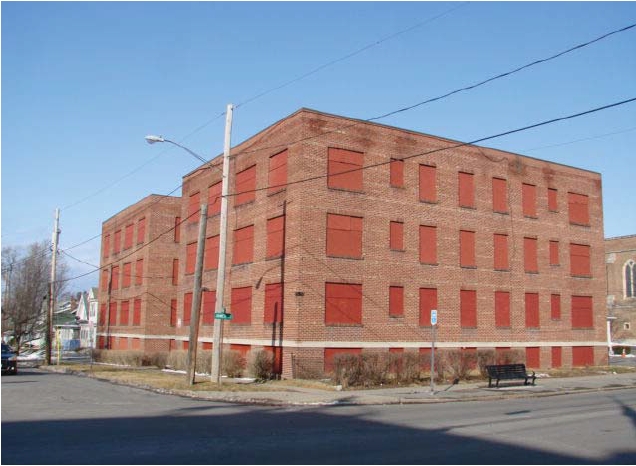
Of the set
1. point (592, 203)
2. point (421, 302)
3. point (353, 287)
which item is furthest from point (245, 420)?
point (592, 203)

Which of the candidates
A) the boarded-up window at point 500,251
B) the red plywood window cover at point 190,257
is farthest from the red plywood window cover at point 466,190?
the red plywood window cover at point 190,257

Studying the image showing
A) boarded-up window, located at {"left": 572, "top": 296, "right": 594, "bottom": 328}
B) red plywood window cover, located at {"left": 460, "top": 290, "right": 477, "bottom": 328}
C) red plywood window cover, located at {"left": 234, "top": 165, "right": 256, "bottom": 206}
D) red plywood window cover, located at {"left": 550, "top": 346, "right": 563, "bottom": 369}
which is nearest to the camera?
red plywood window cover, located at {"left": 234, "top": 165, "right": 256, "bottom": 206}

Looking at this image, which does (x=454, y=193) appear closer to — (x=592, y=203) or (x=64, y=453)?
(x=592, y=203)

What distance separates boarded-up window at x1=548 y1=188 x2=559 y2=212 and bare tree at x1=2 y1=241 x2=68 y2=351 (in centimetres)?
4537

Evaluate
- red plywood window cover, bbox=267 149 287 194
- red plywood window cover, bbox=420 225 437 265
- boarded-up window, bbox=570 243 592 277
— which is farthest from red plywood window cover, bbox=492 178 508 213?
red plywood window cover, bbox=267 149 287 194

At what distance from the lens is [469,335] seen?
35750mm

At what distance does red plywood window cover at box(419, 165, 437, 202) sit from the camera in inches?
1388

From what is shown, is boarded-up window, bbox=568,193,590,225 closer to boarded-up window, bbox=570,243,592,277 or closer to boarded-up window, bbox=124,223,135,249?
boarded-up window, bbox=570,243,592,277

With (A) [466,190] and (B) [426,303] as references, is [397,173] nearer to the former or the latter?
(A) [466,190]

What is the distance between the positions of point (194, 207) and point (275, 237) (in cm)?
1283

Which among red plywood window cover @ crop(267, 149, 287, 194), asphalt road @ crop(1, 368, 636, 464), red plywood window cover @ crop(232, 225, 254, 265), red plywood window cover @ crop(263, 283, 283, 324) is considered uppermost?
red plywood window cover @ crop(267, 149, 287, 194)

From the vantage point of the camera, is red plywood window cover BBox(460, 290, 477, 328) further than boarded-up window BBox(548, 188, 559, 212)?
No

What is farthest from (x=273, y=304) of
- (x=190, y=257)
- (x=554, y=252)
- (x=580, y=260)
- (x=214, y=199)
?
(x=580, y=260)

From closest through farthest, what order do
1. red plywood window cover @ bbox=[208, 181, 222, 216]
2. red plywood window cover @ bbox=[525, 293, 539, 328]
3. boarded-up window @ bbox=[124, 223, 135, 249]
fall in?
red plywood window cover @ bbox=[525, 293, 539, 328] < red plywood window cover @ bbox=[208, 181, 222, 216] < boarded-up window @ bbox=[124, 223, 135, 249]
